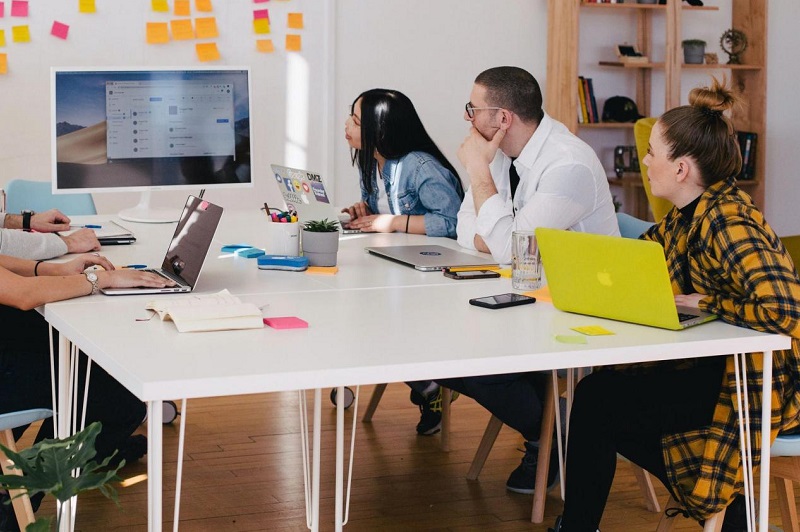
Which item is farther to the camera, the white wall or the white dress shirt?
the white wall

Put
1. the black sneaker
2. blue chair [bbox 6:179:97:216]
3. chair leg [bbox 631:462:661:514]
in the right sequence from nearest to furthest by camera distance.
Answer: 1. chair leg [bbox 631:462:661:514]
2. the black sneaker
3. blue chair [bbox 6:179:97:216]

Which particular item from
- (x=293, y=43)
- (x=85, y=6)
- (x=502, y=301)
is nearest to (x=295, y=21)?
(x=293, y=43)

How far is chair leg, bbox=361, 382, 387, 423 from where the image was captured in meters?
3.52

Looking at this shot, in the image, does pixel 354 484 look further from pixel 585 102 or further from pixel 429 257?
pixel 585 102

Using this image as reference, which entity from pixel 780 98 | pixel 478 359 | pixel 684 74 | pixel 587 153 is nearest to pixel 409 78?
pixel 684 74

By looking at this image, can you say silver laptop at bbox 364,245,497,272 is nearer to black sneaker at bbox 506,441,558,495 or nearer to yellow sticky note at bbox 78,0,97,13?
black sneaker at bbox 506,441,558,495

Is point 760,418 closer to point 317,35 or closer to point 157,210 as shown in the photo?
point 157,210

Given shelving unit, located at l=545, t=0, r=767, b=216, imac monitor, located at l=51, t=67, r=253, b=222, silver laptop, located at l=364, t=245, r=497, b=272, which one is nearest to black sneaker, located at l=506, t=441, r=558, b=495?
silver laptop, located at l=364, t=245, r=497, b=272

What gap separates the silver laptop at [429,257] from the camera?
2.60 m

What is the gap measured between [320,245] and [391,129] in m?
1.02

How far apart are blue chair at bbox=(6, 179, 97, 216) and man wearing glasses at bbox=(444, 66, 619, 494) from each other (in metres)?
1.58

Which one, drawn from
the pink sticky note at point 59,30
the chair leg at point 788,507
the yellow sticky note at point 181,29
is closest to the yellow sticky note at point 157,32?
the yellow sticky note at point 181,29

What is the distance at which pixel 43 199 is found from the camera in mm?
3891

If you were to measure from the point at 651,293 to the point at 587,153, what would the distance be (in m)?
0.96
